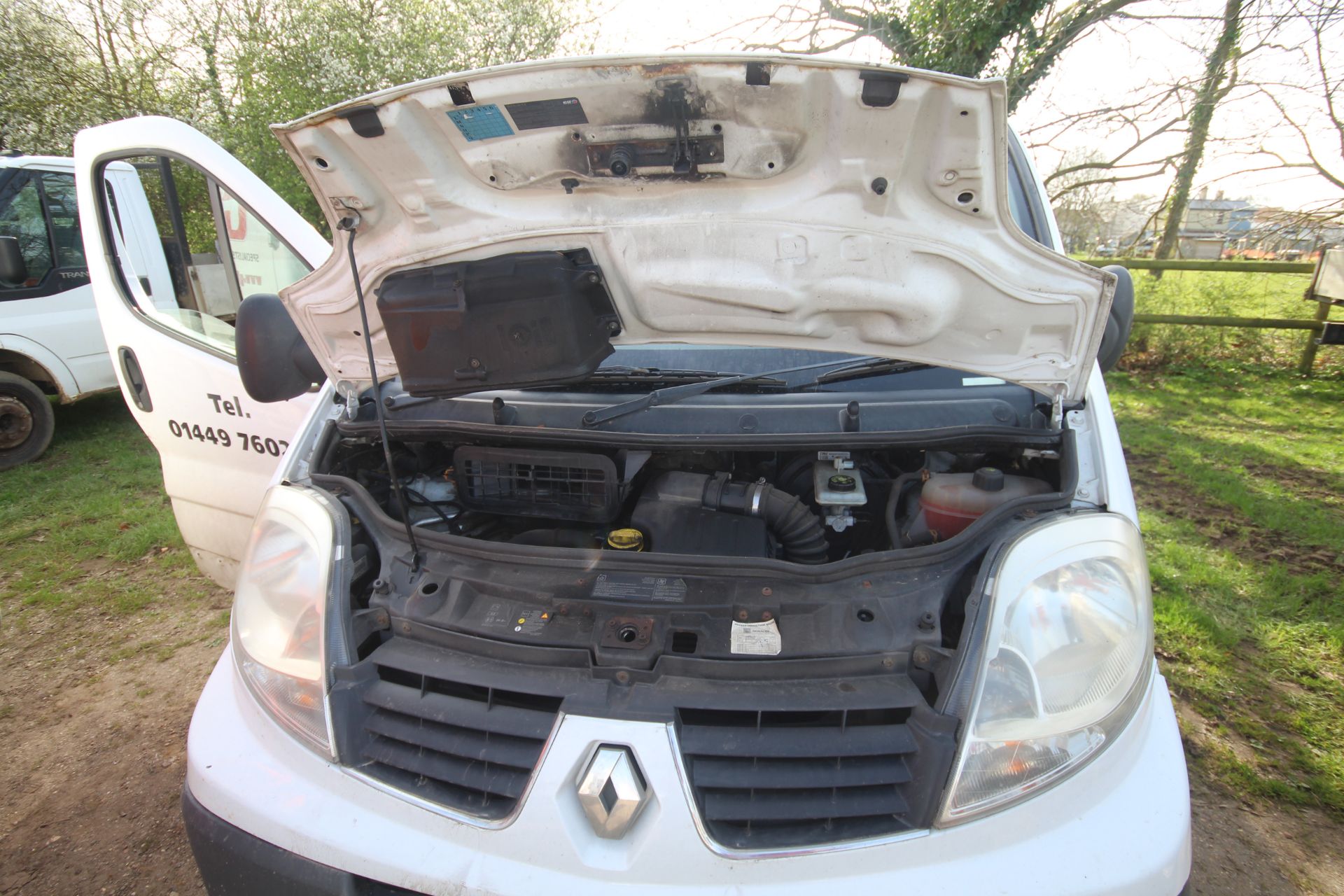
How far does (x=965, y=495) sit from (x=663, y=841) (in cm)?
111

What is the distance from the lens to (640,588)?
5.46ft

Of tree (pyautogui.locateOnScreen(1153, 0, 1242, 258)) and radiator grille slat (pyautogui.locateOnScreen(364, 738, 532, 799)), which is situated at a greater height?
tree (pyautogui.locateOnScreen(1153, 0, 1242, 258))

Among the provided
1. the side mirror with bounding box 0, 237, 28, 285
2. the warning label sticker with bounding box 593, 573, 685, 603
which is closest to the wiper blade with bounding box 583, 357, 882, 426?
the warning label sticker with bounding box 593, 573, 685, 603

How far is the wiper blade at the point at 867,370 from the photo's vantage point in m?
2.12

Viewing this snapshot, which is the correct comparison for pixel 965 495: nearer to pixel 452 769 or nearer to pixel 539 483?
pixel 539 483

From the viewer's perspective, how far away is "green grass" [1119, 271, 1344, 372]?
774cm

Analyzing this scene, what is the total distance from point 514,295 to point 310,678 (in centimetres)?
97

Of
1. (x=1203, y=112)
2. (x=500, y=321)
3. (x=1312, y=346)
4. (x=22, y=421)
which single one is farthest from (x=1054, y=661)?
(x=1203, y=112)

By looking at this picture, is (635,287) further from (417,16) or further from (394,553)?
(417,16)

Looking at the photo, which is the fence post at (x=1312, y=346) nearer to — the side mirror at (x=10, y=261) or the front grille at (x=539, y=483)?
the front grille at (x=539, y=483)

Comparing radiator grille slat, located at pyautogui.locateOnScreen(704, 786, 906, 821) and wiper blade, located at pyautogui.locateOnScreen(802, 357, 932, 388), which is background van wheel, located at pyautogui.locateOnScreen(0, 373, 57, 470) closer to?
wiper blade, located at pyautogui.locateOnScreen(802, 357, 932, 388)

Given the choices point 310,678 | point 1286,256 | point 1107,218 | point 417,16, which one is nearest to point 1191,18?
point 1286,256

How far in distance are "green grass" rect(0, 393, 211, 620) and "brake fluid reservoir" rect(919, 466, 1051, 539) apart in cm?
382

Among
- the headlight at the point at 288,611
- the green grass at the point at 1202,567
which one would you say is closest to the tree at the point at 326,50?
the green grass at the point at 1202,567
